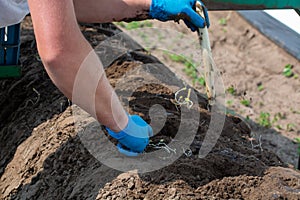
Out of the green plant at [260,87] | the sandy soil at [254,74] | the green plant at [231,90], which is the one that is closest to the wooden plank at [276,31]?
the sandy soil at [254,74]

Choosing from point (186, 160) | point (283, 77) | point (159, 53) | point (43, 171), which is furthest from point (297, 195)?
point (159, 53)

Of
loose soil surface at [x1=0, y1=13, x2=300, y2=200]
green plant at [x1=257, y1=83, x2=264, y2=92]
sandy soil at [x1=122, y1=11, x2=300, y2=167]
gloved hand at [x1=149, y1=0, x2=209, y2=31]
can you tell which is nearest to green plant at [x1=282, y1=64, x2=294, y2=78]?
sandy soil at [x1=122, y1=11, x2=300, y2=167]

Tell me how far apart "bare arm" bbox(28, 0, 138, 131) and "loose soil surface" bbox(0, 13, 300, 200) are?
0.40 metres

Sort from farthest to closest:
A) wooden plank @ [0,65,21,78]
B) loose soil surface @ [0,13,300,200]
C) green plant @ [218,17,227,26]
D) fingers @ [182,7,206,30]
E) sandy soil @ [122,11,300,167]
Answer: green plant @ [218,17,227,26], sandy soil @ [122,11,300,167], wooden plank @ [0,65,21,78], fingers @ [182,7,206,30], loose soil surface @ [0,13,300,200]

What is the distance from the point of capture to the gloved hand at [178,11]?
9.62ft

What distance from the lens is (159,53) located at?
16.5ft

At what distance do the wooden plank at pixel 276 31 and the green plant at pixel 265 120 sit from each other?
65 cm

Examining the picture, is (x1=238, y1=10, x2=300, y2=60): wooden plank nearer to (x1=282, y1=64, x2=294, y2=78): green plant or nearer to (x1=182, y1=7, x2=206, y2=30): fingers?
(x1=282, y1=64, x2=294, y2=78): green plant

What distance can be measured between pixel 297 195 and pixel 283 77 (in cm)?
222

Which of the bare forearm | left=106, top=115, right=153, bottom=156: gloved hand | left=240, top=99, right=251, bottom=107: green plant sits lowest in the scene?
left=240, top=99, right=251, bottom=107: green plant

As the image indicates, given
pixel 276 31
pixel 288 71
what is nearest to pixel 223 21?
pixel 276 31

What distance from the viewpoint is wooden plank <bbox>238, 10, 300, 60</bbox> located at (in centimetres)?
484

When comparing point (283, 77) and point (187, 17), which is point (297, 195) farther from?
point (283, 77)

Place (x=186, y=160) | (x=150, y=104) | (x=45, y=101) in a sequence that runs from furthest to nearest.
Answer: (x=45, y=101) < (x=150, y=104) < (x=186, y=160)
